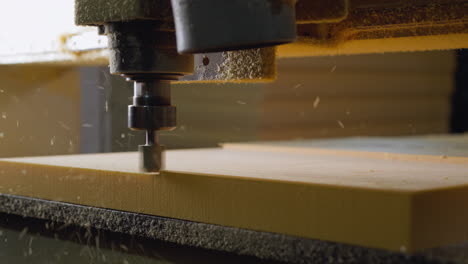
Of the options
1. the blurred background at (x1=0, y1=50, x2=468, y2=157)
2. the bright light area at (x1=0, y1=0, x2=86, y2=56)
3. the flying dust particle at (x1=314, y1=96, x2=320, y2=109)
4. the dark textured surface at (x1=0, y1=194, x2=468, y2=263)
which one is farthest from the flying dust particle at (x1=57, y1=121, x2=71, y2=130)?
the flying dust particle at (x1=314, y1=96, x2=320, y2=109)

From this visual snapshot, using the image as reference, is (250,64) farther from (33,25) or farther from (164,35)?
(33,25)

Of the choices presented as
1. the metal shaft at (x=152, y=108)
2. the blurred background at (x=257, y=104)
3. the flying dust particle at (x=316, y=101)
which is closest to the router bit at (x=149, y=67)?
the metal shaft at (x=152, y=108)

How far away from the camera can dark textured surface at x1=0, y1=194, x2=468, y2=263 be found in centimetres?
65

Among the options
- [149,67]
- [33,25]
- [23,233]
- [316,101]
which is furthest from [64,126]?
[316,101]

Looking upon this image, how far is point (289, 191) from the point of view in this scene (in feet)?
2.40

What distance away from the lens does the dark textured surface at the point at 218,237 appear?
65 centimetres

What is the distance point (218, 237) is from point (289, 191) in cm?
12

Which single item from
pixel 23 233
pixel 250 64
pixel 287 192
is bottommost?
pixel 23 233

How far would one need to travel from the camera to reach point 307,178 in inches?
31.0

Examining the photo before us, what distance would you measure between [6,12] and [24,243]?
49 centimetres

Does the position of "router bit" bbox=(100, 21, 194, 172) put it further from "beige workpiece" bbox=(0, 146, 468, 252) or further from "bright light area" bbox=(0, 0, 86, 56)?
"bright light area" bbox=(0, 0, 86, 56)

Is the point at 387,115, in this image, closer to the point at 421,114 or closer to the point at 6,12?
the point at 421,114

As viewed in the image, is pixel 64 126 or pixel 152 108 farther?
pixel 64 126

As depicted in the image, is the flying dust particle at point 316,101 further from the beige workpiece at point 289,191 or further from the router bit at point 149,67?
the router bit at point 149,67
